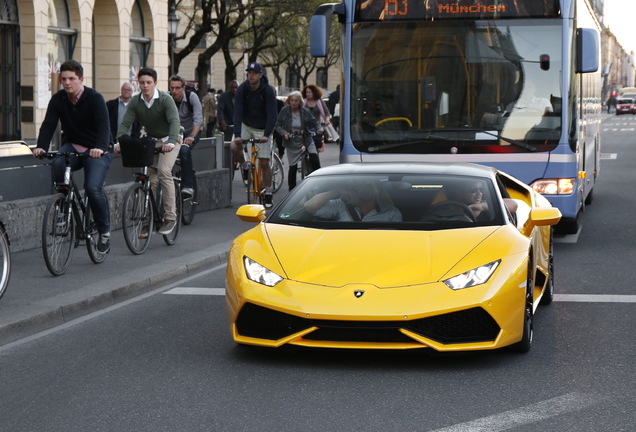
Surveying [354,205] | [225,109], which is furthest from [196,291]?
[225,109]

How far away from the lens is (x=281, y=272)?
6883 millimetres

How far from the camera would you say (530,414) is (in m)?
5.66

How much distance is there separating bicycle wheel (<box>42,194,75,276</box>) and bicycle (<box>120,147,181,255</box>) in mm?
1007

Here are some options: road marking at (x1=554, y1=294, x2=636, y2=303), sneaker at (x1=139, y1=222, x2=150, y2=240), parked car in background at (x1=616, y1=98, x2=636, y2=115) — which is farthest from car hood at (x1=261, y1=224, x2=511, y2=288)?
parked car in background at (x1=616, y1=98, x2=636, y2=115)

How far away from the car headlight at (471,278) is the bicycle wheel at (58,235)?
165 inches

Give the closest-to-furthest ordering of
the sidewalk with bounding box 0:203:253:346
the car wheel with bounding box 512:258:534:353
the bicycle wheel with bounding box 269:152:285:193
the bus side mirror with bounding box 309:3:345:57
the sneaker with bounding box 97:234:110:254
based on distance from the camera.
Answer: the car wheel with bounding box 512:258:534:353 → the sidewalk with bounding box 0:203:253:346 → the sneaker with bounding box 97:234:110:254 → the bus side mirror with bounding box 309:3:345:57 → the bicycle wheel with bounding box 269:152:285:193

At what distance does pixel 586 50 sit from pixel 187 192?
15.7ft

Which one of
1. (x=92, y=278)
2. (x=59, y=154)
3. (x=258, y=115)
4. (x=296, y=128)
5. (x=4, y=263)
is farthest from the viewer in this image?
(x=296, y=128)

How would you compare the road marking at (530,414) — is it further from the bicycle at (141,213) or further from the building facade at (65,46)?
the building facade at (65,46)

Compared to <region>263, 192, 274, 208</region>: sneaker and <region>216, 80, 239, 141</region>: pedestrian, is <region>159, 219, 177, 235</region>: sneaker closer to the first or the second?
<region>263, 192, 274, 208</region>: sneaker

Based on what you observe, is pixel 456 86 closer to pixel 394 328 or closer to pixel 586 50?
pixel 586 50

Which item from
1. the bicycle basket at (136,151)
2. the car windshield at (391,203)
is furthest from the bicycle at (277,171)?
the car windshield at (391,203)

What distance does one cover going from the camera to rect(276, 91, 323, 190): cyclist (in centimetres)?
1755

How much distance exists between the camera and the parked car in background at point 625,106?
123 metres
